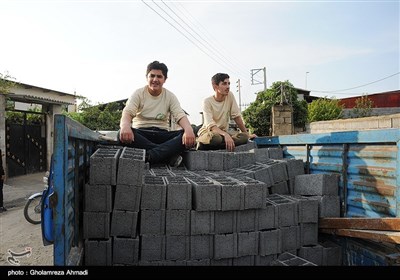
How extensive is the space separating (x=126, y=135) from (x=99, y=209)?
53.0 inches

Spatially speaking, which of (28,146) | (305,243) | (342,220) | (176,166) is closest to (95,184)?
(176,166)

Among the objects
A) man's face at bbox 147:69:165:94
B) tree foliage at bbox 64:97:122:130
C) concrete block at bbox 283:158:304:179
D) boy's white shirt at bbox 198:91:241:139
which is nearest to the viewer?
concrete block at bbox 283:158:304:179

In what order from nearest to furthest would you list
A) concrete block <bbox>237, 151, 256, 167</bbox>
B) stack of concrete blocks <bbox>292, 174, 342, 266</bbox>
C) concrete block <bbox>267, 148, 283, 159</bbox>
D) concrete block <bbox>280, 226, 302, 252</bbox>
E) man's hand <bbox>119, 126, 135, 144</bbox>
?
concrete block <bbox>280, 226, 302, 252</bbox> → stack of concrete blocks <bbox>292, 174, 342, 266</bbox> → man's hand <bbox>119, 126, 135, 144</bbox> → concrete block <bbox>237, 151, 256, 167</bbox> → concrete block <bbox>267, 148, 283, 159</bbox>

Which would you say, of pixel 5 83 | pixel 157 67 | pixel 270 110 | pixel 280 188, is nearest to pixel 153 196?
pixel 280 188

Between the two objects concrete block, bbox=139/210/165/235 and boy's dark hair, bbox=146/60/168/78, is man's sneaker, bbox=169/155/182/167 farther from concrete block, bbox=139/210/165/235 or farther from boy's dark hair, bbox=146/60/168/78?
concrete block, bbox=139/210/165/235

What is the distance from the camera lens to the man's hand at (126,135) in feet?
12.0

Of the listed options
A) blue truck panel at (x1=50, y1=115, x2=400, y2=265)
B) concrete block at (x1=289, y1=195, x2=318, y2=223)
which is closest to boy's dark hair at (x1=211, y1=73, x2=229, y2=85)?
blue truck panel at (x1=50, y1=115, x2=400, y2=265)

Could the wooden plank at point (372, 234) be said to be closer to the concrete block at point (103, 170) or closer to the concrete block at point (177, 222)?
the concrete block at point (177, 222)

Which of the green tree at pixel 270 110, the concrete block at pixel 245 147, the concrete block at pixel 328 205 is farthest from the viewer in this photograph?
the green tree at pixel 270 110

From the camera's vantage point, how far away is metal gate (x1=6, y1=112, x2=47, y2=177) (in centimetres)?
1188

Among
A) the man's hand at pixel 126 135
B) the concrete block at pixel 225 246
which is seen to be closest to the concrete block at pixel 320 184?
the concrete block at pixel 225 246

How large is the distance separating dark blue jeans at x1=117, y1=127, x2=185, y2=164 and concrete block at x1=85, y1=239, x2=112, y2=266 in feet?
5.14

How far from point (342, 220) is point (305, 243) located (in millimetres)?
436

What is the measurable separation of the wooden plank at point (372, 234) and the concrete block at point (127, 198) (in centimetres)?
204
